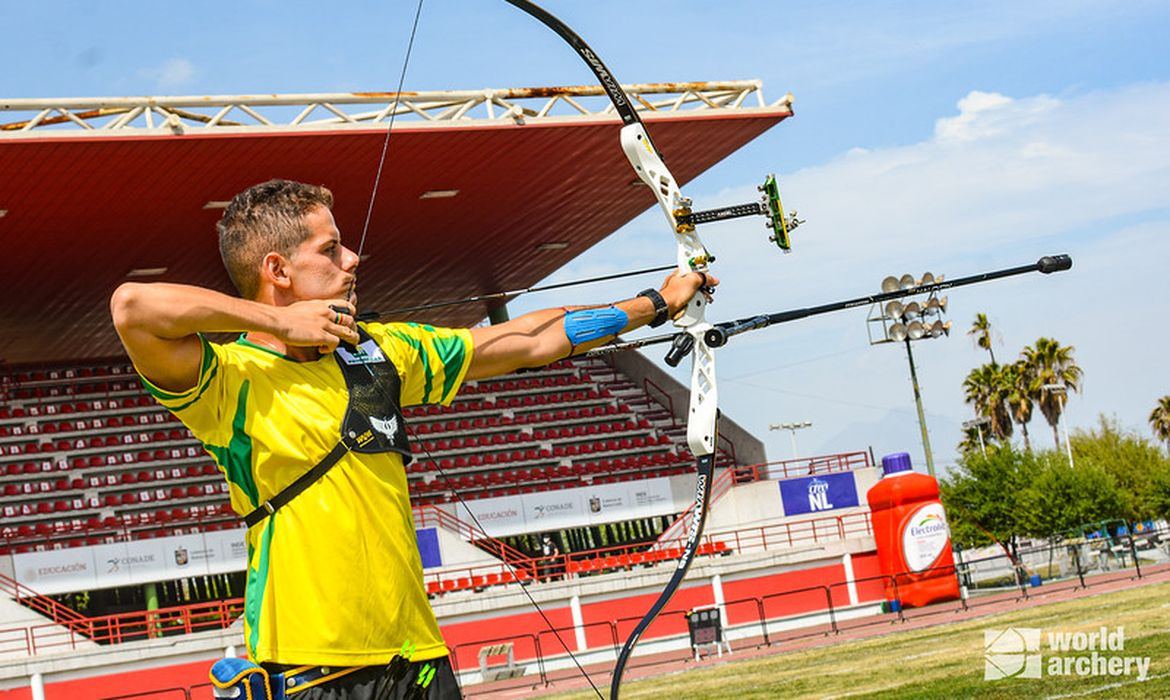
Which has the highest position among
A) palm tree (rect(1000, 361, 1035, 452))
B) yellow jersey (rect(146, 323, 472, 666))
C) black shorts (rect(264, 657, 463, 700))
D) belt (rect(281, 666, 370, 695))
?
palm tree (rect(1000, 361, 1035, 452))

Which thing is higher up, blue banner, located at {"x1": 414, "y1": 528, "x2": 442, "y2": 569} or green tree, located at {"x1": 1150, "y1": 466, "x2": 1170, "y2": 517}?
blue banner, located at {"x1": 414, "y1": 528, "x2": 442, "y2": 569}

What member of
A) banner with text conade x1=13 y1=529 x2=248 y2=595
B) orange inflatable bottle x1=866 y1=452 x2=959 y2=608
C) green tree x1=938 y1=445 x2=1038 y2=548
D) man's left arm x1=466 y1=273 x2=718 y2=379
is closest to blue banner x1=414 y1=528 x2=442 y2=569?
banner with text conade x1=13 y1=529 x2=248 y2=595

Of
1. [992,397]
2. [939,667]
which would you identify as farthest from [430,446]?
[992,397]

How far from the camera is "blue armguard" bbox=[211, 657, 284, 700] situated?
9.26 feet

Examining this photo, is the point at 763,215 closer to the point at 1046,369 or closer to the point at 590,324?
the point at 590,324

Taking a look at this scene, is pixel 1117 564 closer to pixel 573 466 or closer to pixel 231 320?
pixel 573 466

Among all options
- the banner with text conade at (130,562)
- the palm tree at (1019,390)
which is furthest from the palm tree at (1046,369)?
the banner with text conade at (130,562)

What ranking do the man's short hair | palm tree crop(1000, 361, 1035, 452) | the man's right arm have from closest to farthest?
the man's right arm → the man's short hair → palm tree crop(1000, 361, 1035, 452)

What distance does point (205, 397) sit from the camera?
2.88 meters

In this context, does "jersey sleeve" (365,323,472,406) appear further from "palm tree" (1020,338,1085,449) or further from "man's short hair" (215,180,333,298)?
"palm tree" (1020,338,1085,449)

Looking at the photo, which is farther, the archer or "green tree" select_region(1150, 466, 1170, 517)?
"green tree" select_region(1150, 466, 1170, 517)

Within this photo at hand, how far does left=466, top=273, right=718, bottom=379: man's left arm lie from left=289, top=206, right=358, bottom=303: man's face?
0.35 meters

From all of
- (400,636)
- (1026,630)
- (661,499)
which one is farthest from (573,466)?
(400,636)

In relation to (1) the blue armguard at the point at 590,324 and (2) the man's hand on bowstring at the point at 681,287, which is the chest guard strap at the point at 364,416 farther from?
(2) the man's hand on bowstring at the point at 681,287
